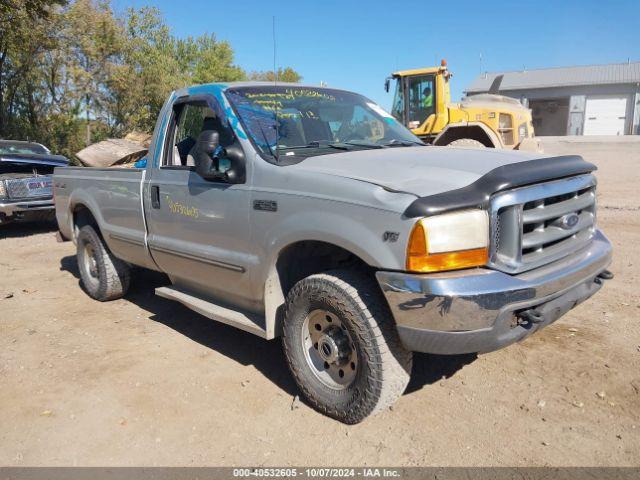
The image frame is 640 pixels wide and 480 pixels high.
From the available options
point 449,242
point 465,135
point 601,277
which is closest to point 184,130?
point 449,242

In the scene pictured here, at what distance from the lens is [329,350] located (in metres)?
3.13

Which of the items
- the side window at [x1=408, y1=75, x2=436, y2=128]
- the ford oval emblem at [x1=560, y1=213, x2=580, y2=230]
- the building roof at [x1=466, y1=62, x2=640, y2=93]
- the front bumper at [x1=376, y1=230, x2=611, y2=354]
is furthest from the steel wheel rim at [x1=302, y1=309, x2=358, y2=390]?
the building roof at [x1=466, y1=62, x2=640, y2=93]

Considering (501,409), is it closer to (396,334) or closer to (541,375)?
(541,375)

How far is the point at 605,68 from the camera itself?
44.1 metres

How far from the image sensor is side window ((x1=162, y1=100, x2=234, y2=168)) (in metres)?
4.21

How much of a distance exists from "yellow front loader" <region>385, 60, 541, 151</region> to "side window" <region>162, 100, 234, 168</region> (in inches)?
292

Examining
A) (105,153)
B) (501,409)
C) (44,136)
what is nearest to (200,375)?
(501,409)

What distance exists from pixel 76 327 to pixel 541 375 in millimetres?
3923

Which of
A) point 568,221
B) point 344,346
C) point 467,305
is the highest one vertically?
point 568,221

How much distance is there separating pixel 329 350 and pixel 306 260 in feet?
2.14

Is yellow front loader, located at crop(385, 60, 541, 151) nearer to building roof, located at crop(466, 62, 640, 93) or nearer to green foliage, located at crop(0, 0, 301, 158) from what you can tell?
green foliage, located at crop(0, 0, 301, 158)

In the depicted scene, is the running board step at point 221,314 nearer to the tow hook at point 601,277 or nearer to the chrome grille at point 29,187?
the tow hook at point 601,277

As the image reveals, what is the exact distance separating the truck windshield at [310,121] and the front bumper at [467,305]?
1.31 m

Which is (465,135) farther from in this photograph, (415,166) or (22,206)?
(415,166)
